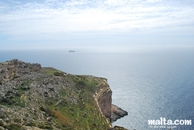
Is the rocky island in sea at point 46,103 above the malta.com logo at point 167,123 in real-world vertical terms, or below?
Result: above

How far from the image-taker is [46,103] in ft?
167

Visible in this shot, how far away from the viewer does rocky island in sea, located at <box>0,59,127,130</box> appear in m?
33.7

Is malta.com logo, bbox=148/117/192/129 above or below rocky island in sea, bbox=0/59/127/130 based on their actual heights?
below

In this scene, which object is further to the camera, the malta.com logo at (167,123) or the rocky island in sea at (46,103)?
the malta.com logo at (167,123)

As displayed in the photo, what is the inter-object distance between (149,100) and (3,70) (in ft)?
313

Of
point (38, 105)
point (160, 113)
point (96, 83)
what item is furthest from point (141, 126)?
point (38, 105)

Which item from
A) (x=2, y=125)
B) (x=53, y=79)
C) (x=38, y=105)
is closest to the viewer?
(x=2, y=125)

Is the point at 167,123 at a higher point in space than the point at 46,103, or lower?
lower

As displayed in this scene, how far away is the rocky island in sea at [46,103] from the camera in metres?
33.7

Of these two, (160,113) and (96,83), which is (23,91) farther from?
(160,113)

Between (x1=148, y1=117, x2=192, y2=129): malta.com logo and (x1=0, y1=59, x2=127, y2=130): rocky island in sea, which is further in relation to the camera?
(x1=148, y1=117, x2=192, y2=129): malta.com logo

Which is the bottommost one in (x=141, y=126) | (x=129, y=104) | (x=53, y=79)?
(x=141, y=126)

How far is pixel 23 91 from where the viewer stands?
51.5 meters

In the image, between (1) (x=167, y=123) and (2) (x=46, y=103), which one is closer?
(2) (x=46, y=103)
